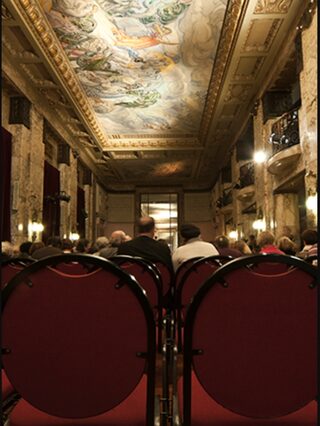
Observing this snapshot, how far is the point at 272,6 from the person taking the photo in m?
8.47

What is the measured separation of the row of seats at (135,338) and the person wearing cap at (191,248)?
2.88 meters

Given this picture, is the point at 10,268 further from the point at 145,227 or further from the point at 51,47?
the point at 51,47

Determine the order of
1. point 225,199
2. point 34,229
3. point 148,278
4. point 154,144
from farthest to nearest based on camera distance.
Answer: point 225,199, point 154,144, point 34,229, point 148,278

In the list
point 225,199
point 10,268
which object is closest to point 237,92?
point 225,199

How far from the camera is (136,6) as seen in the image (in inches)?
350

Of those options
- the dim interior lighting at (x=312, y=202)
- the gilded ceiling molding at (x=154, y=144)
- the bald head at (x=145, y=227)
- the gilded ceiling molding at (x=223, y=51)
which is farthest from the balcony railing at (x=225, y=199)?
the bald head at (x=145, y=227)

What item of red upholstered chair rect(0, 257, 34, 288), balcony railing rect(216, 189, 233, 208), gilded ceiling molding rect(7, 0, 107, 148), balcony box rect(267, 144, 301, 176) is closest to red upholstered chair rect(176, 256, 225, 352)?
red upholstered chair rect(0, 257, 34, 288)

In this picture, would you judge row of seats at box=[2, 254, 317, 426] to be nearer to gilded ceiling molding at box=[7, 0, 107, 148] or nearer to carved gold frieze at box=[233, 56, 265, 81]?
gilded ceiling molding at box=[7, 0, 107, 148]

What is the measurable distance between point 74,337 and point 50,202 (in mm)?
12342

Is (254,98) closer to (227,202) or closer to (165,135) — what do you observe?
(165,135)

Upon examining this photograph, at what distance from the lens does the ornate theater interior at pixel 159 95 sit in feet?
28.8

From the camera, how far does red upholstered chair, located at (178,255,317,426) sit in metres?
1.43

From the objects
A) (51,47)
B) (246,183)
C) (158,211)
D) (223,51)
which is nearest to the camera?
(51,47)

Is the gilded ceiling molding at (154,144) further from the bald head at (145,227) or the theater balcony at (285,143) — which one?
the bald head at (145,227)
